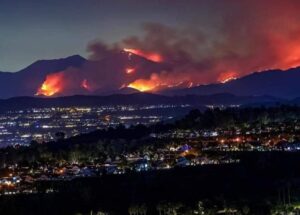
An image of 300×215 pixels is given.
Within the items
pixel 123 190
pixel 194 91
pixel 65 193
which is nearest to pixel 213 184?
pixel 123 190

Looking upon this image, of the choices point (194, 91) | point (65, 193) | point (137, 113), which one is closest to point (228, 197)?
point (65, 193)

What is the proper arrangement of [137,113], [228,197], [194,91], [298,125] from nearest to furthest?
[228,197], [298,125], [137,113], [194,91]

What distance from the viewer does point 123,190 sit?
30.3 metres

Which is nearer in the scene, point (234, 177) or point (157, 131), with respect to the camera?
point (234, 177)

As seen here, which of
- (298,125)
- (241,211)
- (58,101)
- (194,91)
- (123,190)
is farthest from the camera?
(194,91)

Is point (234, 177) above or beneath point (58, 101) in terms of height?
beneath

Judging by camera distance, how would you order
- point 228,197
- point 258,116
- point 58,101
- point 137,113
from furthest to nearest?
point 58,101 → point 137,113 → point 258,116 → point 228,197

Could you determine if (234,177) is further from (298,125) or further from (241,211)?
(298,125)

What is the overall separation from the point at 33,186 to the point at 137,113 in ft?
146

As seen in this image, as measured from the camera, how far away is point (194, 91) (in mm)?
124938

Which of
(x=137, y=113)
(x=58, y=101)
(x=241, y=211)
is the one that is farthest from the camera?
(x=58, y=101)

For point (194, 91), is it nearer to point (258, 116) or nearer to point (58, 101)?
point (58, 101)

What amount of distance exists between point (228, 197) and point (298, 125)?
17.5 meters

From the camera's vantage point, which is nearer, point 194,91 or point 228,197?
point 228,197
